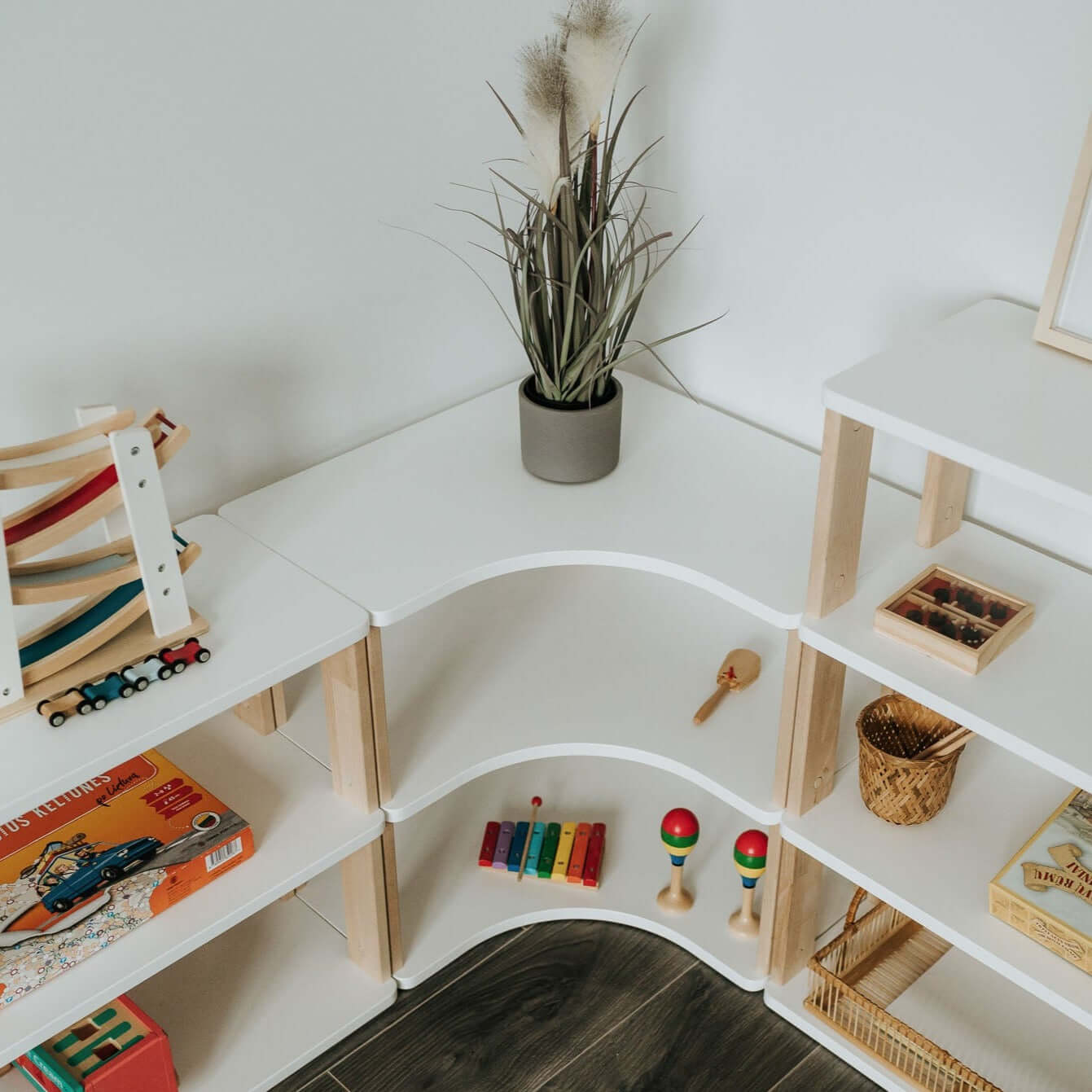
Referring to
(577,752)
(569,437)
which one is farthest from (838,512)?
(577,752)

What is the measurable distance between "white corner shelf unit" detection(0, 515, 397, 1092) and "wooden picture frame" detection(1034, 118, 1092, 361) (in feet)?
2.51

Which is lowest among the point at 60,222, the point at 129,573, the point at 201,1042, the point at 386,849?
the point at 201,1042

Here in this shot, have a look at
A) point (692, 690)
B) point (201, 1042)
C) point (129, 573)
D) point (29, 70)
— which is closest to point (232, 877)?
point (201, 1042)

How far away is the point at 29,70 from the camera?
1.23 meters

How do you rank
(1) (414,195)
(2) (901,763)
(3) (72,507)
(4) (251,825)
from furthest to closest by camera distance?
(1) (414,195) → (4) (251,825) → (2) (901,763) → (3) (72,507)

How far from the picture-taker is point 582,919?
1.80 m

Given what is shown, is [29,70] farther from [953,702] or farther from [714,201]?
[953,702]

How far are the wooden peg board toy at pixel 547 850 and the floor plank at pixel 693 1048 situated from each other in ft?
0.66

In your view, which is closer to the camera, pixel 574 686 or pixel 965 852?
pixel 965 852

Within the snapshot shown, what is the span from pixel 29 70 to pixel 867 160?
911 millimetres

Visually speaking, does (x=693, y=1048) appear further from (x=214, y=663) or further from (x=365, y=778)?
(x=214, y=663)

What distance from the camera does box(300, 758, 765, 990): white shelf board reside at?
1.72m

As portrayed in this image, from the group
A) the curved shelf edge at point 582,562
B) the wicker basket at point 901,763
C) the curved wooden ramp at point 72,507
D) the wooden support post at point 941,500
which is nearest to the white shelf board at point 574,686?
the wicker basket at point 901,763

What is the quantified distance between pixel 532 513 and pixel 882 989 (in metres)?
0.76
